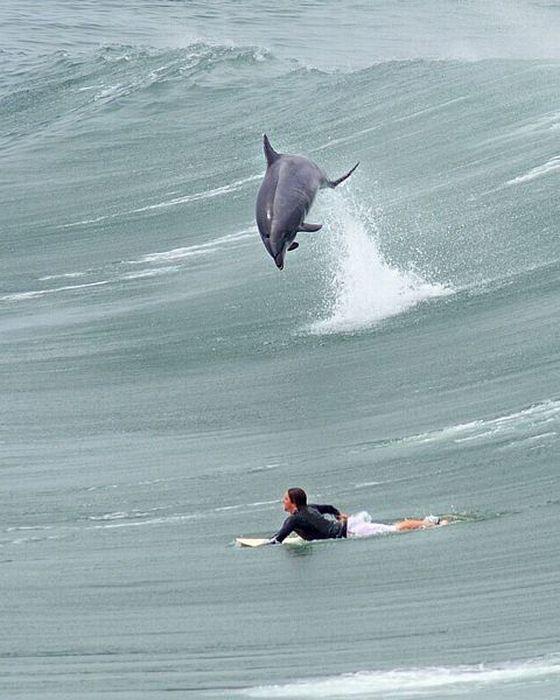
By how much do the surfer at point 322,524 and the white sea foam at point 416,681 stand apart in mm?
2506

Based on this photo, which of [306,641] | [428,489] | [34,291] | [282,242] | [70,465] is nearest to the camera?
[306,641]

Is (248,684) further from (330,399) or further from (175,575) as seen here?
(330,399)

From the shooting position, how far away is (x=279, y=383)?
61.4 feet

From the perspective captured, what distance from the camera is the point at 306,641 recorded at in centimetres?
1143

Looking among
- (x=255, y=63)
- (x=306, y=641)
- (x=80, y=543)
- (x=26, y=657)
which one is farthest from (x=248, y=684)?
(x=255, y=63)

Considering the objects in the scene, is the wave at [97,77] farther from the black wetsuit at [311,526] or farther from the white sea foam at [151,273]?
the black wetsuit at [311,526]

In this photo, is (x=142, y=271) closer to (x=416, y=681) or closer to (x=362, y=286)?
(x=362, y=286)

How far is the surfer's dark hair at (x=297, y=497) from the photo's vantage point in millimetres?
13039

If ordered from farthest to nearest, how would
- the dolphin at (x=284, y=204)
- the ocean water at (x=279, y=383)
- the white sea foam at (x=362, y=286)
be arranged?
1. the white sea foam at (x=362, y=286)
2. the dolphin at (x=284, y=204)
3. the ocean water at (x=279, y=383)

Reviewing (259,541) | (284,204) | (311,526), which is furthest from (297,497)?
(284,204)

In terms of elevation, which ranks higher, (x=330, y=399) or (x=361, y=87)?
(x=330, y=399)

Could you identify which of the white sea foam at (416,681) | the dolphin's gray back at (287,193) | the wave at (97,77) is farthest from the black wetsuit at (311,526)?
the wave at (97,77)

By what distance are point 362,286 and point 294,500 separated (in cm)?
866

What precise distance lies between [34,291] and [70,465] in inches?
353
